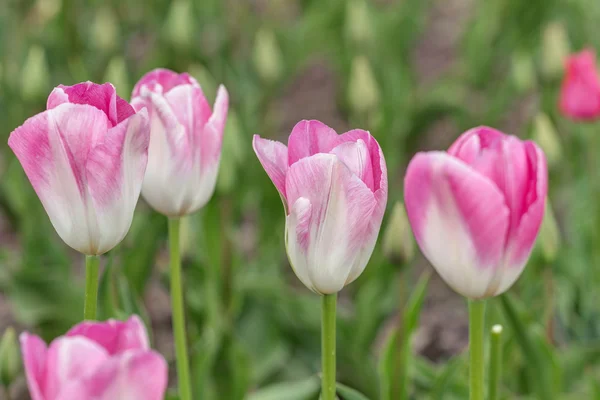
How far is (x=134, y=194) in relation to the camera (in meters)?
0.70

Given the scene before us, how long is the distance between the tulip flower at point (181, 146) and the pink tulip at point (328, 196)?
0.48 ft

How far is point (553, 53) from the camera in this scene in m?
1.75

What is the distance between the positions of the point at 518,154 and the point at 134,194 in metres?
0.26

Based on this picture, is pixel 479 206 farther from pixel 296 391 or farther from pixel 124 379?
pixel 296 391

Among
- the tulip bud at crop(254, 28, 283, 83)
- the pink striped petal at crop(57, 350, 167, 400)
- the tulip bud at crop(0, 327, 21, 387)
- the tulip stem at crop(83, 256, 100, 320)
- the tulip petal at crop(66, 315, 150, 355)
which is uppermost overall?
the tulip bud at crop(254, 28, 283, 83)

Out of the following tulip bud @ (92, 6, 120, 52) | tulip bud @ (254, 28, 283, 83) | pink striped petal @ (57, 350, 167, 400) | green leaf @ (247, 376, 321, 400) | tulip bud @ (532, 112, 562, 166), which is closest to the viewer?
pink striped petal @ (57, 350, 167, 400)

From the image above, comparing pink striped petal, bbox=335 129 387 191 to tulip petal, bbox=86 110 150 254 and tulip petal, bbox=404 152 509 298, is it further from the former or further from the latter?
tulip petal, bbox=86 110 150 254

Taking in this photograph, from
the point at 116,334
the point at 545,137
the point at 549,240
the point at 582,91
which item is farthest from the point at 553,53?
the point at 116,334

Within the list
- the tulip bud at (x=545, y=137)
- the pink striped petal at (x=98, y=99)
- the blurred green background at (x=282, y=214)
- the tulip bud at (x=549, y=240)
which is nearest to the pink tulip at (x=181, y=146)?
the pink striped petal at (x=98, y=99)

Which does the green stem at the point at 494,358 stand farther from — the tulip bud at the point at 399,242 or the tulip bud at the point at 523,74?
the tulip bud at the point at 523,74

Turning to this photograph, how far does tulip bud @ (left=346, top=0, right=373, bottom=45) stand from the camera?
2.06 meters

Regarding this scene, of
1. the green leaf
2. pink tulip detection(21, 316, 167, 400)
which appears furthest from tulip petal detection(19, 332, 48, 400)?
the green leaf

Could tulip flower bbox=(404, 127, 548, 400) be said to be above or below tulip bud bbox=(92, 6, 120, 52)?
below

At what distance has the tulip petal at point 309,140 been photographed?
0.69 metres
